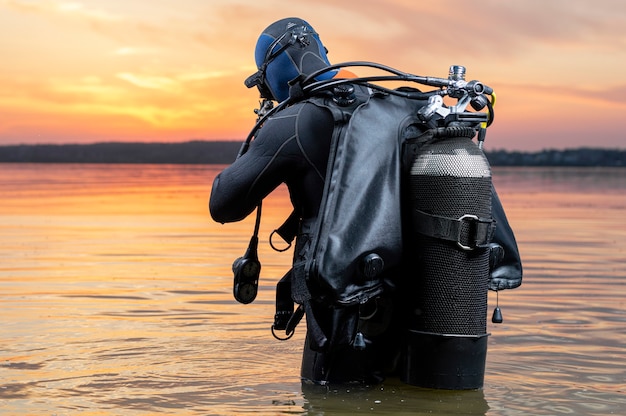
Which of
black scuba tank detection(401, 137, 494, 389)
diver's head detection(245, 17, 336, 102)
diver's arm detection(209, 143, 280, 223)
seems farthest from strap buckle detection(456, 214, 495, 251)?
diver's head detection(245, 17, 336, 102)

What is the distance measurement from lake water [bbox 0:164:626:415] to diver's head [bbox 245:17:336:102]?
157cm

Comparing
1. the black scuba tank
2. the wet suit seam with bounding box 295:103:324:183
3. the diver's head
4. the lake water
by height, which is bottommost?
the lake water

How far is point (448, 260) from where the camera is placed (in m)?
5.05

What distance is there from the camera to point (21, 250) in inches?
525

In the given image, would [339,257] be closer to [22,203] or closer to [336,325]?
[336,325]

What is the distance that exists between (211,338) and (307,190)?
2.30 m

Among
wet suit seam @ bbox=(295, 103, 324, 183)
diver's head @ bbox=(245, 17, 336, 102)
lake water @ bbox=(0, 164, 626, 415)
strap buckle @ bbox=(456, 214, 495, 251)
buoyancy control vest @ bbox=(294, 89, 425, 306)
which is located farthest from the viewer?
diver's head @ bbox=(245, 17, 336, 102)

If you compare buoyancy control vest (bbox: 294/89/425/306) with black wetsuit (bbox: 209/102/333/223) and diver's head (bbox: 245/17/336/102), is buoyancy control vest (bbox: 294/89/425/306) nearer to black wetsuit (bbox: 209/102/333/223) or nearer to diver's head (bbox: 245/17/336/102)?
black wetsuit (bbox: 209/102/333/223)

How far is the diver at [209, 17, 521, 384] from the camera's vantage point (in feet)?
16.6

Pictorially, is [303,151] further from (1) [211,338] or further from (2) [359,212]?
(1) [211,338]

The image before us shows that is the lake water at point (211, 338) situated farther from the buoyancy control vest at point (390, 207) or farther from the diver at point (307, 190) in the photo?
the buoyancy control vest at point (390, 207)

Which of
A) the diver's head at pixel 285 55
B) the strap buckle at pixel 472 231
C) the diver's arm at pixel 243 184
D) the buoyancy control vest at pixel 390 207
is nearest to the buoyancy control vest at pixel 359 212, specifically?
the buoyancy control vest at pixel 390 207

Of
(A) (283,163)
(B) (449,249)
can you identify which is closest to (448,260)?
(B) (449,249)

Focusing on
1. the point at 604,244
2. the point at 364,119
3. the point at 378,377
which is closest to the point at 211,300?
the point at 378,377
